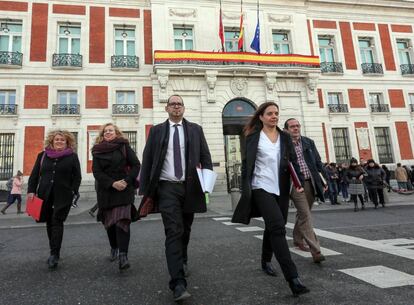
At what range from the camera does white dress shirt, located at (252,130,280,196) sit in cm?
325

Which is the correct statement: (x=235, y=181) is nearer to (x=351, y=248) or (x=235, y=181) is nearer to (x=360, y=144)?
(x=360, y=144)

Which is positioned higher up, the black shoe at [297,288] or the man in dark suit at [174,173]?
the man in dark suit at [174,173]

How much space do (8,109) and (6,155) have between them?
99.9 inches

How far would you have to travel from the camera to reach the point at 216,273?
3609mm

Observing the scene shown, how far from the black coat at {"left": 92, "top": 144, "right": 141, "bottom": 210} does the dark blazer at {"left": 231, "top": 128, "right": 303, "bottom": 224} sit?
1580 millimetres

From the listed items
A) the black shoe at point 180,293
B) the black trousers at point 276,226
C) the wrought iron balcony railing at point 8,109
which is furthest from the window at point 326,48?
the black shoe at point 180,293

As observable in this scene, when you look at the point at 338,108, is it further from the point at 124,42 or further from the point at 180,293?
the point at 180,293

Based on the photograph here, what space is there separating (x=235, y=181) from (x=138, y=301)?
50.2 feet

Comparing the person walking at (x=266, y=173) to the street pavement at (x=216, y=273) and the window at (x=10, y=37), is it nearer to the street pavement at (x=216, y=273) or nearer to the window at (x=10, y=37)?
the street pavement at (x=216, y=273)

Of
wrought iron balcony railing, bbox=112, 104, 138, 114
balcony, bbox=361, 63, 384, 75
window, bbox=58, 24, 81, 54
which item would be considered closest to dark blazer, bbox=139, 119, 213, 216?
wrought iron balcony railing, bbox=112, 104, 138, 114

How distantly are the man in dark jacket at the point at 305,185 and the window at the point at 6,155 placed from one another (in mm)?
16712

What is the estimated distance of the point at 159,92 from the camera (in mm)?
17938

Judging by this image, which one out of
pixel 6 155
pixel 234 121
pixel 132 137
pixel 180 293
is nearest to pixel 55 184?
pixel 180 293

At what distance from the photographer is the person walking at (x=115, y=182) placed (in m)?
4.00
